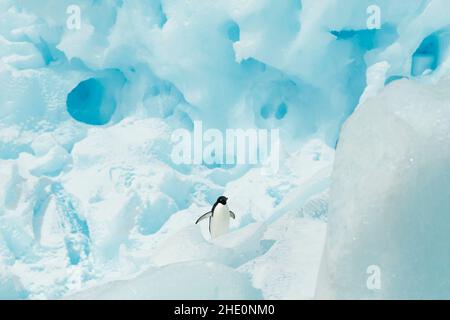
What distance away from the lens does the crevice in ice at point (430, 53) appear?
20.9 feet

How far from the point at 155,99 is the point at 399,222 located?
4.79 metres

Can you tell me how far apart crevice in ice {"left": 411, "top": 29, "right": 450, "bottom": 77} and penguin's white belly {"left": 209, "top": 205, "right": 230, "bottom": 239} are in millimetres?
2869

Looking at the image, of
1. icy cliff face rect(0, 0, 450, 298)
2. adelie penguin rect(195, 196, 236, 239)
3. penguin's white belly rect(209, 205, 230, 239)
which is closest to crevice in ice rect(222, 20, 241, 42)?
icy cliff face rect(0, 0, 450, 298)

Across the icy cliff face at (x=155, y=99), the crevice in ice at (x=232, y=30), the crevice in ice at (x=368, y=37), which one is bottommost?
the icy cliff face at (x=155, y=99)

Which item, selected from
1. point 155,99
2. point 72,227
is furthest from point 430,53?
point 72,227

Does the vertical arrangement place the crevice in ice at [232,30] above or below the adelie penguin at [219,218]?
above

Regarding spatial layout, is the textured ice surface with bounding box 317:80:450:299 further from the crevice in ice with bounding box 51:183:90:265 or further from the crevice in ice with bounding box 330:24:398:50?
the crevice in ice with bounding box 330:24:398:50

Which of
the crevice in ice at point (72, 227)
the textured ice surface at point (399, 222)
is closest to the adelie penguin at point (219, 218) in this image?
the crevice in ice at point (72, 227)

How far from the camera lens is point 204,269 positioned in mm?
2908

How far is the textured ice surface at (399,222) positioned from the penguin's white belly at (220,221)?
2.70 m

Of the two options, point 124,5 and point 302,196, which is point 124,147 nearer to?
point 124,5

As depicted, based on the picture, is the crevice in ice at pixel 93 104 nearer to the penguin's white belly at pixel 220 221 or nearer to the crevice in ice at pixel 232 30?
the crevice in ice at pixel 232 30

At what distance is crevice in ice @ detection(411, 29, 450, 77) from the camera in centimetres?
636

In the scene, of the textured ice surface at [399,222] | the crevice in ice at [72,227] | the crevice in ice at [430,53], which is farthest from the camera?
the crevice in ice at [430,53]
